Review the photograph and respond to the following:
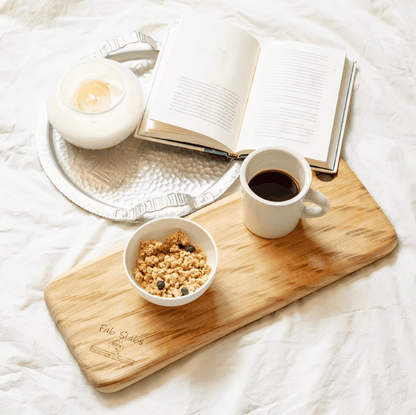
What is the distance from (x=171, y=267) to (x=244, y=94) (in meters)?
0.40

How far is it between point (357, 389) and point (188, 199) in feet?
1.47

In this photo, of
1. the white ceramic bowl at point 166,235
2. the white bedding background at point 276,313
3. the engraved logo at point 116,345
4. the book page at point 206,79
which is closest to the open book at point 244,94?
the book page at point 206,79

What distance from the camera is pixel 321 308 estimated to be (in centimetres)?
80

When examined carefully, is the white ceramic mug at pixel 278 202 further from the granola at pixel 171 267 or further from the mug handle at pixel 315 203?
the granola at pixel 171 267

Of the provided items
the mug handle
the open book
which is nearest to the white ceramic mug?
the mug handle

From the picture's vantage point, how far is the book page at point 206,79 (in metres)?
0.85

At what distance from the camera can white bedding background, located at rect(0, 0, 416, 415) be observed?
746 millimetres

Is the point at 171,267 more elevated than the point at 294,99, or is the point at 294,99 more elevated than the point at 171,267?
the point at 294,99

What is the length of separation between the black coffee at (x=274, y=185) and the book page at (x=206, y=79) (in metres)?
0.14

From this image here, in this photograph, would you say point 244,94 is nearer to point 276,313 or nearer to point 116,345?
point 276,313

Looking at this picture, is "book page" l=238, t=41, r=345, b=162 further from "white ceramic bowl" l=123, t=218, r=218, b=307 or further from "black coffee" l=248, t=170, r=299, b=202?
"white ceramic bowl" l=123, t=218, r=218, b=307

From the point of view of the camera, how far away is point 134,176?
882 millimetres

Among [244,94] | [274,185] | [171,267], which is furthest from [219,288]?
[244,94]

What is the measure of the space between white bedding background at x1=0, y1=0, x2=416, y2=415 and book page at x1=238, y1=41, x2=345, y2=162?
0.10 meters
